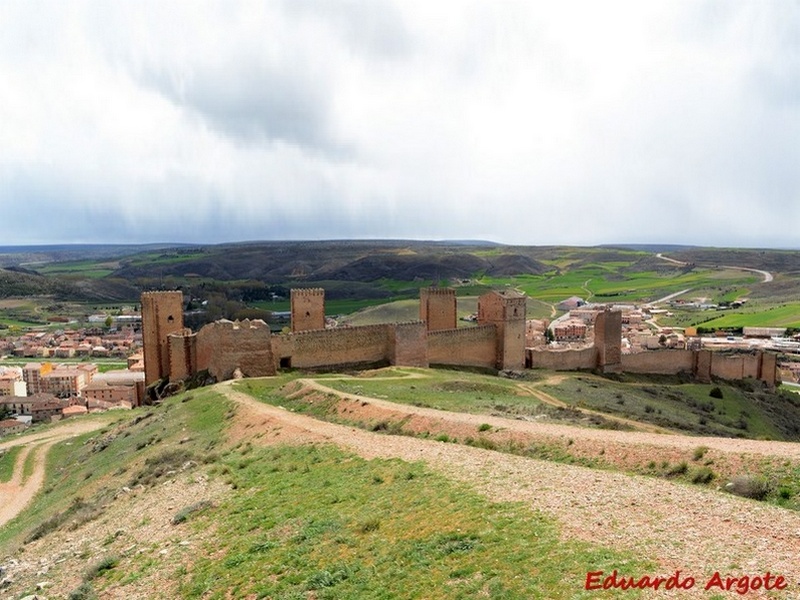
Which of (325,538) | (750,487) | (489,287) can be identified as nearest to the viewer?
(325,538)

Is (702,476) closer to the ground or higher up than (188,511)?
higher up

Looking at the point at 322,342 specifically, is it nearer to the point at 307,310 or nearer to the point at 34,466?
the point at 307,310

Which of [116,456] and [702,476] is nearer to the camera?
[702,476]

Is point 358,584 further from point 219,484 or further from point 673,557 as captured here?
point 219,484

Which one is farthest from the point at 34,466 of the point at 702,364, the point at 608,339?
the point at 702,364

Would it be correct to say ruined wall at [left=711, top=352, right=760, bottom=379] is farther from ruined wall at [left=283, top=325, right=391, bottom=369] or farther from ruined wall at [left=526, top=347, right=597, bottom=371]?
ruined wall at [left=283, top=325, right=391, bottom=369]

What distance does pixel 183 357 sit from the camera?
36.7m

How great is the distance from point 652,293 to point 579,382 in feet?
402

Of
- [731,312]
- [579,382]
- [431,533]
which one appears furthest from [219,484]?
[731,312]

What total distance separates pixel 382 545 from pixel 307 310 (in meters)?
29.8

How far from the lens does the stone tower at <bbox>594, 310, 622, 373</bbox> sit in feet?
164

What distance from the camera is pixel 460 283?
16725 cm

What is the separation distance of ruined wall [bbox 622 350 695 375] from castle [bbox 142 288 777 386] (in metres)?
0.09

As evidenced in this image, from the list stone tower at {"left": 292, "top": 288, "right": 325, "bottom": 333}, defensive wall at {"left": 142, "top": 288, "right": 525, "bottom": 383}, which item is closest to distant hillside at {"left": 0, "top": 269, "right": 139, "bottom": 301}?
defensive wall at {"left": 142, "top": 288, "right": 525, "bottom": 383}
